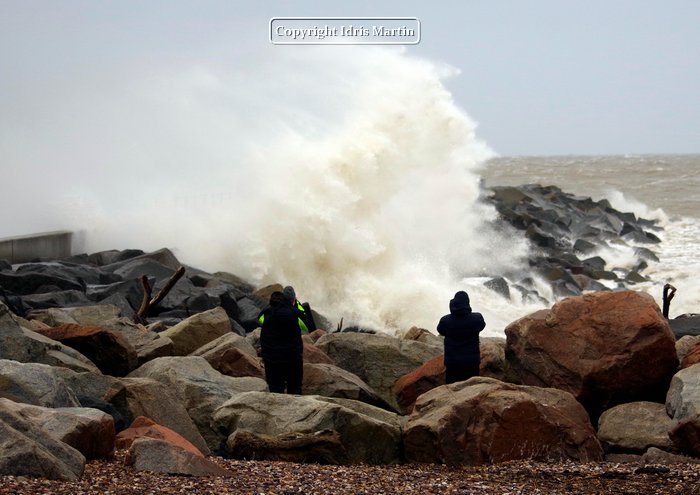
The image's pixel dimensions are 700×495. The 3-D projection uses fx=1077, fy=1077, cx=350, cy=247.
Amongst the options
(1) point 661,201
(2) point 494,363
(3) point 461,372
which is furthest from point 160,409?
(1) point 661,201

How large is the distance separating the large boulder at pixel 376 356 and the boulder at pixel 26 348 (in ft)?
8.66

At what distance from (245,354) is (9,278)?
542cm

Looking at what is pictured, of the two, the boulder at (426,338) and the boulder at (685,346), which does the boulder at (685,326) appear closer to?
the boulder at (426,338)

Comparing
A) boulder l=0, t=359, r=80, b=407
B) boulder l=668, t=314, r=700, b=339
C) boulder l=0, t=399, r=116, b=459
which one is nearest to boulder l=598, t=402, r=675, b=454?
boulder l=0, t=399, r=116, b=459

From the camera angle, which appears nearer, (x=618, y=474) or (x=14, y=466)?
(x=14, y=466)

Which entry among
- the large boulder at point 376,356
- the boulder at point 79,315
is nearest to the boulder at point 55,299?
the boulder at point 79,315

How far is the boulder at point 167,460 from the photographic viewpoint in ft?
18.4

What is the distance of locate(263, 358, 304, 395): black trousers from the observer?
8117mm

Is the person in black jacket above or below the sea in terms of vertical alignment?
below

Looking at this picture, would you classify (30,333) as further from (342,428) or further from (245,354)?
(342,428)

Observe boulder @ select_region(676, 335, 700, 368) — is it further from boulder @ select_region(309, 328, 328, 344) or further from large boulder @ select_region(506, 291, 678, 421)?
boulder @ select_region(309, 328, 328, 344)

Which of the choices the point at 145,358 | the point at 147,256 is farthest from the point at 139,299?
the point at 145,358

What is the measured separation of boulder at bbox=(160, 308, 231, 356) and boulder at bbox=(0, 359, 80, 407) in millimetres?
3064

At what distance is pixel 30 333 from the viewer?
7793 mm
